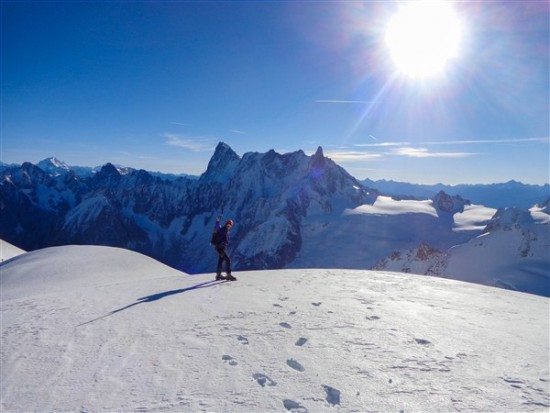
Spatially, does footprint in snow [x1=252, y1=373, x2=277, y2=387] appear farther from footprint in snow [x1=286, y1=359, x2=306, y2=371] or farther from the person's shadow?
the person's shadow

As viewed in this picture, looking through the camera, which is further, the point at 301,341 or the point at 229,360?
the point at 301,341

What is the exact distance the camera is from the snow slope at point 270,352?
17.3ft

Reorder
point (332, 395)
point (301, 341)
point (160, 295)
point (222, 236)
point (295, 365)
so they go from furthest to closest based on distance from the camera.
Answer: point (222, 236)
point (160, 295)
point (301, 341)
point (295, 365)
point (332, 395)

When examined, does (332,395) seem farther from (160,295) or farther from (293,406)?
(160,295)

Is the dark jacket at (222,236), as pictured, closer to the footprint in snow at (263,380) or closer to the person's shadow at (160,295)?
the person's shadow at (160,295)

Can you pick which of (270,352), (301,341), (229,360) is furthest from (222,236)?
(229,360)

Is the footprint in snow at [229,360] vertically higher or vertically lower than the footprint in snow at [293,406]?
higher

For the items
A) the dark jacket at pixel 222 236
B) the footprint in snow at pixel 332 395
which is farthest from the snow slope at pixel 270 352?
the dark jacket at pixel 222 236

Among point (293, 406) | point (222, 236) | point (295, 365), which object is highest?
point (222, 236)

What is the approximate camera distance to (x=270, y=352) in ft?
21.7

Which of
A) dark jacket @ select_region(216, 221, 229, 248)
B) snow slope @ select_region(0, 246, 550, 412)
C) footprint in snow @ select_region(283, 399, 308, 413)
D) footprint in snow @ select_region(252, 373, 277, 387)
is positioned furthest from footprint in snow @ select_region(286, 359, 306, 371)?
dark jacket @ select_region(216, 221, 229, 248)

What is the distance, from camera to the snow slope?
529 centimetres

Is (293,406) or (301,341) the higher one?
(301,341)

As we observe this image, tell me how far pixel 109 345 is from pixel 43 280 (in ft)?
40.7
